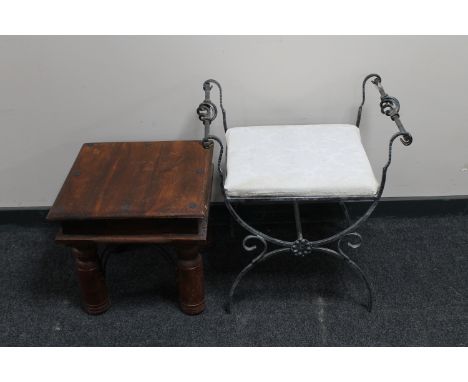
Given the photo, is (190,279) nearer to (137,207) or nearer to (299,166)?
(137,207)

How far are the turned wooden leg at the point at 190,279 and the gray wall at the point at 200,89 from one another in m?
0.45

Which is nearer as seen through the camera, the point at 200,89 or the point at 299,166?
the point at 299,166

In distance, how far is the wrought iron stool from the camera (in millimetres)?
1416

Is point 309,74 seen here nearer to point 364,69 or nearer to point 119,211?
point 364,69

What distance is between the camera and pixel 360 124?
5.77 ft

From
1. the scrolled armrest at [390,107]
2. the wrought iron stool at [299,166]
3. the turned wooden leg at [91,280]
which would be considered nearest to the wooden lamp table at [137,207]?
the turned wooden leg at [91,280]

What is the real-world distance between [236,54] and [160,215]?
22.0 inches

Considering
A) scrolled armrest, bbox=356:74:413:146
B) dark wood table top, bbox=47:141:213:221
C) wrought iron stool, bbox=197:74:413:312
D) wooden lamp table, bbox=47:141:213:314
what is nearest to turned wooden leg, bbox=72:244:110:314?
wooden lamp table, bbox=47:141:213:314

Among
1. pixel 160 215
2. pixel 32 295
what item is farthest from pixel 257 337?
pixel 32 295

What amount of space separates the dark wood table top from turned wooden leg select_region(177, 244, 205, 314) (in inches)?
5.2

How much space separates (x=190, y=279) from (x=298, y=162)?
45cm

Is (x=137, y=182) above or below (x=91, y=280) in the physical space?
above

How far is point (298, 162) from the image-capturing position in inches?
58.6

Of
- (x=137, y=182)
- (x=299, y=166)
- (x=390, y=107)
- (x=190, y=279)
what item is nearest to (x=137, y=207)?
(x=137, y=182)
